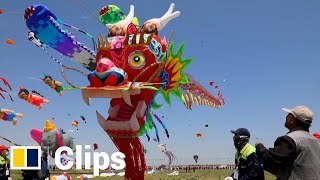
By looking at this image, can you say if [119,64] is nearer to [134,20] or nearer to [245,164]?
[134,20]

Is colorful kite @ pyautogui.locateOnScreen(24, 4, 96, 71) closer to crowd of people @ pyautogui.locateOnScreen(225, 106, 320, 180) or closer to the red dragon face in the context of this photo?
the red dragon face

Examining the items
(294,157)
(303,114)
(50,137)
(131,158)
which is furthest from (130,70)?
(50,137)

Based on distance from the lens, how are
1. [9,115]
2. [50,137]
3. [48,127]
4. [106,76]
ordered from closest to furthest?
[106,76]
[9,115]
[50,137]
[48,127]

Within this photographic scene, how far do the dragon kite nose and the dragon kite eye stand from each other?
40 centimetres

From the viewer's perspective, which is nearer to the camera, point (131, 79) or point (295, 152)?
point (295, 152)

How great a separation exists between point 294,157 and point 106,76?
5.69 meters

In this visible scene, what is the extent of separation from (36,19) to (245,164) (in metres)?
5.83

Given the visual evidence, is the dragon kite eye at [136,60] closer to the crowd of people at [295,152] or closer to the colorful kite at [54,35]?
the colorful kite at [54,35]

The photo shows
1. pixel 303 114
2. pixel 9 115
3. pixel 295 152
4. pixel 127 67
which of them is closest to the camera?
pixel 295 152

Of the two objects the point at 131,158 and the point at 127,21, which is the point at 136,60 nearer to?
the point at 127,21

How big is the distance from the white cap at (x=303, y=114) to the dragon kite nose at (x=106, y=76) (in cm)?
525

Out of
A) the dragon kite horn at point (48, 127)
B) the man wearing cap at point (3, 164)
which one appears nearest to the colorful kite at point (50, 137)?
the dragon kite horn at point (48, 127)

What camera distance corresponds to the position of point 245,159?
7.45 metres

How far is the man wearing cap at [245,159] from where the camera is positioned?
7312 millimetres
